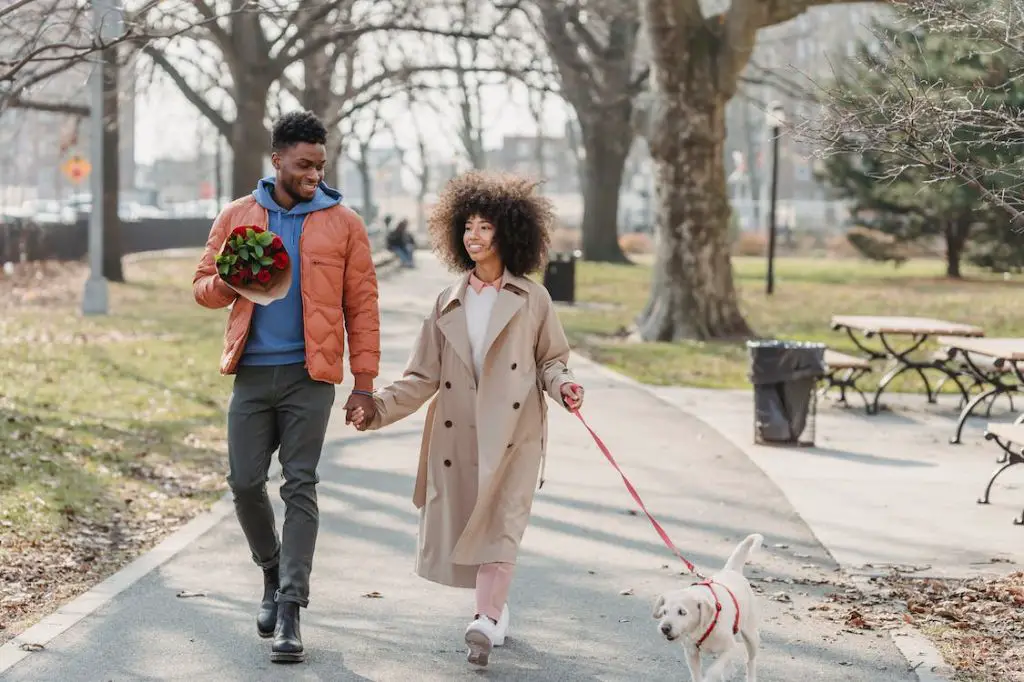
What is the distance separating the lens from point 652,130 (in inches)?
858

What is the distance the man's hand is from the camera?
6.00m

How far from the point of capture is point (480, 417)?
235 inches

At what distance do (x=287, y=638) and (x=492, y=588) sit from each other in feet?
2.52

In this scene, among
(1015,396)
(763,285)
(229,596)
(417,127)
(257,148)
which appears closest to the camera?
(229,596)

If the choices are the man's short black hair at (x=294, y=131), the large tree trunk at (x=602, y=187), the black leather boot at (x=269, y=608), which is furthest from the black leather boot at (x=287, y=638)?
the large tree trunk at (x=602, y=187)

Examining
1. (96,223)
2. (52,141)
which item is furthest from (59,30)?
(52,141)

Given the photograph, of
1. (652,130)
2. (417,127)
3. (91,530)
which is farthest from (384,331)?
(417,127)

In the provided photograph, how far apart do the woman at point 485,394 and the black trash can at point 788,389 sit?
250 inches

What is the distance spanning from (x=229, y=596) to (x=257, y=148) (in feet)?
73.5

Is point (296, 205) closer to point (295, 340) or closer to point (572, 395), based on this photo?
point (295, 340)

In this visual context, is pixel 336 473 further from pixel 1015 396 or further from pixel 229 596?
pixel 1015 396

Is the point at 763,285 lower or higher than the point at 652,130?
lower

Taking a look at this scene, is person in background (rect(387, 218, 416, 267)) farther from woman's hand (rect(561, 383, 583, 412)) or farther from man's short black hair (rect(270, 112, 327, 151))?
woman's hand (rect(561, 383, 583, 412))

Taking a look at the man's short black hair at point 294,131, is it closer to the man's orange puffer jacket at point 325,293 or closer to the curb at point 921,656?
the man's orange puffer jacket at point 325,293
